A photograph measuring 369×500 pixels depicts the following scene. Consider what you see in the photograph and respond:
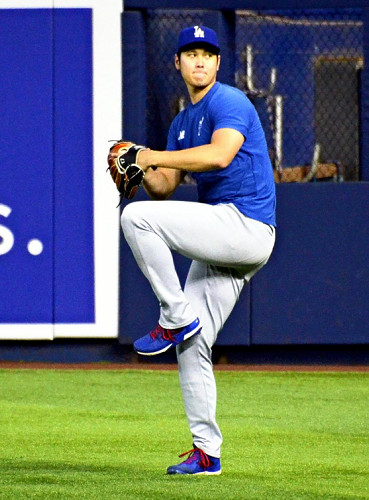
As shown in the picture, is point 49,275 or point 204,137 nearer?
point 204,137

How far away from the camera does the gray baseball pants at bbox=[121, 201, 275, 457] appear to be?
478cm

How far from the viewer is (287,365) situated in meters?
9.71

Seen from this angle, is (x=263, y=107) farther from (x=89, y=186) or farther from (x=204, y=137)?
(x=204, y=137)

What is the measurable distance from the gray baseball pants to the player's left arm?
19cm

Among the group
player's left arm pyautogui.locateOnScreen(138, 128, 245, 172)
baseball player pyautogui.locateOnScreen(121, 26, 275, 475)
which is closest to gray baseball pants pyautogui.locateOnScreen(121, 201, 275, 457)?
baseball player pyautogui.locateOnScreen(121, 26, 275, 475)

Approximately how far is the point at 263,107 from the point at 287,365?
7.10 feet

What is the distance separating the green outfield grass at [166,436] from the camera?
4727 millimetres

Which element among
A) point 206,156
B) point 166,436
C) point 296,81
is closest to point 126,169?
point 206,156

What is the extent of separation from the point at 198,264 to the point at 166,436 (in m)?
1.70

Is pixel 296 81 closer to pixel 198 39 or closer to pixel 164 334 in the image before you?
pixel 198 39

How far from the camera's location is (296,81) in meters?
9.62

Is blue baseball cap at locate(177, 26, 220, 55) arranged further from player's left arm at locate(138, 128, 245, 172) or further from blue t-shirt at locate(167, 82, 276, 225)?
player's left arm at locate(138, 128, 245, 172)

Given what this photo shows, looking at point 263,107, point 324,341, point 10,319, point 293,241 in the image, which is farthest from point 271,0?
point 10,319

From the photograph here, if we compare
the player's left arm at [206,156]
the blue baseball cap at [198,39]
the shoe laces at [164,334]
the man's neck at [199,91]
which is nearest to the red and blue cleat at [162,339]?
the shoe laces at [164,334]
